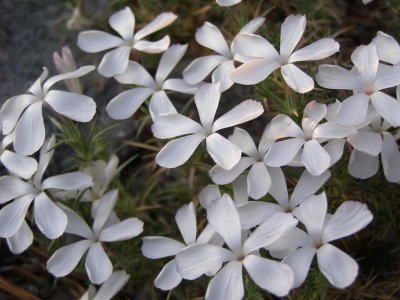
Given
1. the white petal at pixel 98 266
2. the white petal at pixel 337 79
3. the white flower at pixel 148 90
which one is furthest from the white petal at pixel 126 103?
the white petal at pixel 337 79

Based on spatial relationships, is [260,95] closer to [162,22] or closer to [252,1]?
[162,22]

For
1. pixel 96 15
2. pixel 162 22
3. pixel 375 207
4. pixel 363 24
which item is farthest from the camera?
pixel 96 15

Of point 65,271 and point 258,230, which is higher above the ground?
point 258,230

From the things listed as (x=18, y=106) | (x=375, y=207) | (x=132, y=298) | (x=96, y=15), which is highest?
(x=18, y=106)

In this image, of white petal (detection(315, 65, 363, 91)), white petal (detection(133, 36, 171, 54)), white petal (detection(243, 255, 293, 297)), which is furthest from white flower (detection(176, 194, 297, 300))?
white petal (detection(133, 36, 171, 54))

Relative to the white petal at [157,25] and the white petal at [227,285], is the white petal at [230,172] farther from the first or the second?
the white petal at [157,25]

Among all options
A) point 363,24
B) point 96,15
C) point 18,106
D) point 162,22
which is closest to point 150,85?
point 162,22
